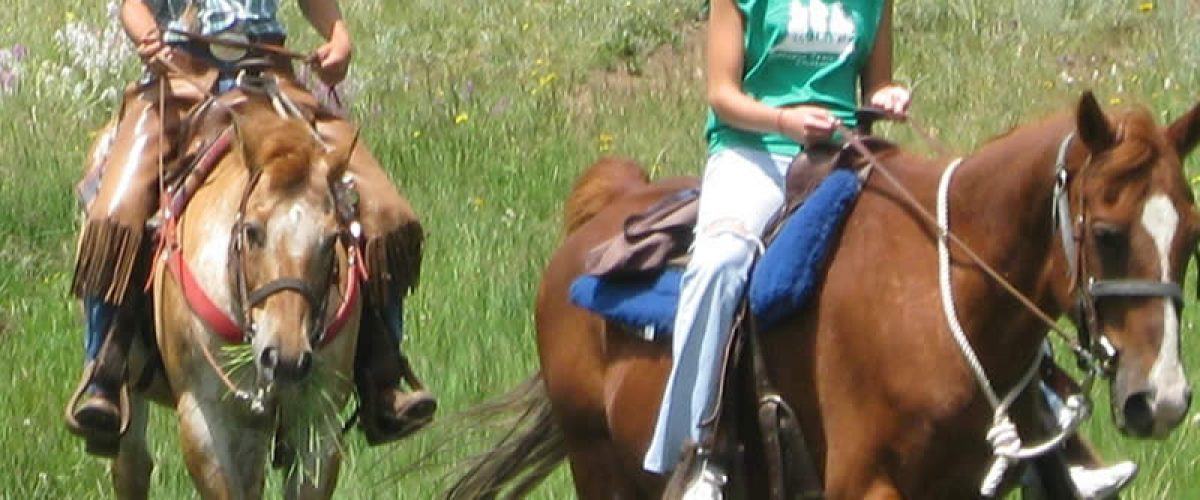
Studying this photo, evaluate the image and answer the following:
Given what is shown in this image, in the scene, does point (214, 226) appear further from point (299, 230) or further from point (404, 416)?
point (404, 416)

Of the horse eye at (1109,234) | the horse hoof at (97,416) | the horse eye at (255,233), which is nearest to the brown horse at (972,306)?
the horse eye at (1109,234)

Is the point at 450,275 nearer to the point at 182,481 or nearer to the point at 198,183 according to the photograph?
the point at 182,481

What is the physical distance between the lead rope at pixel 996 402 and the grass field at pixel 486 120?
2.14 m

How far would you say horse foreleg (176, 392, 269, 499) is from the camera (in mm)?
7922

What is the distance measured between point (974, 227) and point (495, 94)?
9835 millimetres

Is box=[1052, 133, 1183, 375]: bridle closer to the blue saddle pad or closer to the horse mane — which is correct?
the blue saddle pad

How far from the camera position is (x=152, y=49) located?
27.6 feet

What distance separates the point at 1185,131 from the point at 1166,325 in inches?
20.5

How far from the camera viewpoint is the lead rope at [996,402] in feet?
20.1

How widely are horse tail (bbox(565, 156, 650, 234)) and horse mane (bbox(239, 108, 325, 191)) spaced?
2.62 feet

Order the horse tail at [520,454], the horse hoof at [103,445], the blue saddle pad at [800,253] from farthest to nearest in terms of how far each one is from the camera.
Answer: the horse hoof at [103,445]
the horse tail at [520,454]
the blue saddle pad at [800,253]

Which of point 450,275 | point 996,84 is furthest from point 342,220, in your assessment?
point 996,84

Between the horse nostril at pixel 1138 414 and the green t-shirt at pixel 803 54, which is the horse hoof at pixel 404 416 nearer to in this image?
the green t-shirt at pixel 803 54

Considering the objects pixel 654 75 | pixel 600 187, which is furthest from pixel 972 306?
pixel 654 75
